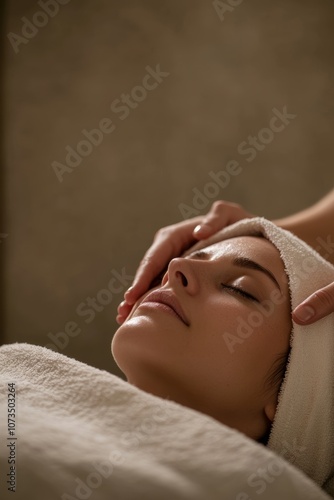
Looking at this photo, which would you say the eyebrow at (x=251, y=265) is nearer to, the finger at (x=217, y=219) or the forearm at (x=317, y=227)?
the finger at (x=217, y=219)

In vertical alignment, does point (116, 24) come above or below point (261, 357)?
above

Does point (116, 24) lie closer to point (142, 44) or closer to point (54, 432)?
point (142, 44)

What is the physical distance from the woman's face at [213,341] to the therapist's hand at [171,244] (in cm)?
19

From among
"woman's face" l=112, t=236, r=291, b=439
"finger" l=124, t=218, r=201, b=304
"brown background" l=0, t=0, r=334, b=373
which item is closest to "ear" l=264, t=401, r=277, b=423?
"woman's face" l=112, t=236, r=291, b=439

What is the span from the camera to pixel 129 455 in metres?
0.66

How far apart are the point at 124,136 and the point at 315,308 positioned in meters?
1.26

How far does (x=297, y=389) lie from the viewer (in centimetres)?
93

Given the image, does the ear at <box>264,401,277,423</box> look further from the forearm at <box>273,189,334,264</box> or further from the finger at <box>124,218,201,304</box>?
the forearm at <box>273,189,334,264</box>

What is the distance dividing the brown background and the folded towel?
1223 millimetres

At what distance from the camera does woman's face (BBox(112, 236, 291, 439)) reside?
36.0 inches

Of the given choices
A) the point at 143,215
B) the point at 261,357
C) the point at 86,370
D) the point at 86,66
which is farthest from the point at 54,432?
the point at 86,66

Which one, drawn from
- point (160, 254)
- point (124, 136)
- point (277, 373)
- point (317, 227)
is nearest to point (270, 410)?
point (277, 373)

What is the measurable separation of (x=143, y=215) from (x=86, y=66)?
0.57m

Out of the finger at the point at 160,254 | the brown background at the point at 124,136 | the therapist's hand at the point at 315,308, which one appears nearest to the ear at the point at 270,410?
the therapist's hand at the point at 315,308
